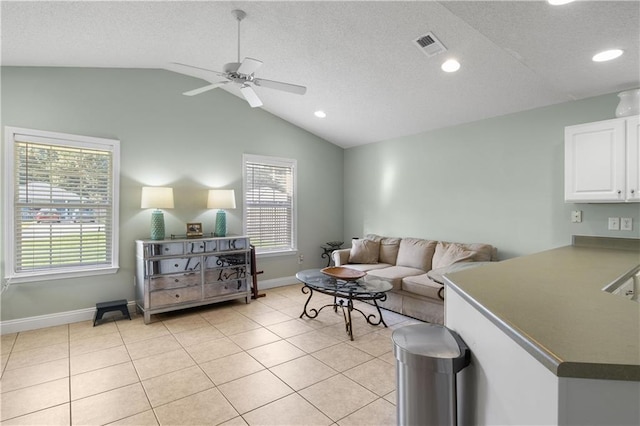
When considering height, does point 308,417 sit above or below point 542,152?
below

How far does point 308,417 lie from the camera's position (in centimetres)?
208

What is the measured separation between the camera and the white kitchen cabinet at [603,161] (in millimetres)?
2682

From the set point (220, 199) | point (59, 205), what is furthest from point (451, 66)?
point (59, 205)

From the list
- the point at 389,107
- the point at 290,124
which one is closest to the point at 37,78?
the point at 290,124

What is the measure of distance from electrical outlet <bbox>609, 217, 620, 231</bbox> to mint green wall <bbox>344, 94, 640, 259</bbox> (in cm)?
4

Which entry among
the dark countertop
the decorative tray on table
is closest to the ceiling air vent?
the dark countertop

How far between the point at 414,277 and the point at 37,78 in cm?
481

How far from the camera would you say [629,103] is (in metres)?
2.72

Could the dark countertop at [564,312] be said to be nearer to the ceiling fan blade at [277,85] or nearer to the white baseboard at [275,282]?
the ceiling fan blade at [277,85]

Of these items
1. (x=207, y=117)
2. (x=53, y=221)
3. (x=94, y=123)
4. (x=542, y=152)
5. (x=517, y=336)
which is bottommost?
(x=517, y=336)

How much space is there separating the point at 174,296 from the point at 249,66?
287cm

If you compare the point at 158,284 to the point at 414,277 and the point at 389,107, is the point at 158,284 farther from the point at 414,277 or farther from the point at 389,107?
the point at 389,107

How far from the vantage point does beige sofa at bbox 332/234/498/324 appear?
3625 mm

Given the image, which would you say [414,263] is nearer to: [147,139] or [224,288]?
[224,288]
